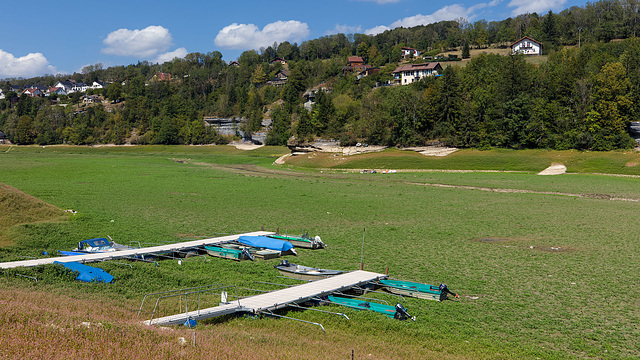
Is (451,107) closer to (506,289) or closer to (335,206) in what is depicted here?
(335,206)

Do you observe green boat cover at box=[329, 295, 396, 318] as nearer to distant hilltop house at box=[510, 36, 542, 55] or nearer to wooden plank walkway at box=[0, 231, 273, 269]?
wooden plank walkway at box=[0, 231, 273, 269]

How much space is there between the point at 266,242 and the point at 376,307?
27.2 feet

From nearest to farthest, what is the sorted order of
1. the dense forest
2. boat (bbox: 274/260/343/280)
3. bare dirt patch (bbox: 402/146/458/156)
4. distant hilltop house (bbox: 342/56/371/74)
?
boat (bbox: 274/260/343/280)
the dense forest
bare dirt patch (bbox: 402/146/458/156)
distant hilltop house (bbox: 342/56/371/74)

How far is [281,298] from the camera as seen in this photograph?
12.4 metres

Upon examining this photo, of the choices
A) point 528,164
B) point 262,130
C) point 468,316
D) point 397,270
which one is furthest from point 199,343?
point 262,130

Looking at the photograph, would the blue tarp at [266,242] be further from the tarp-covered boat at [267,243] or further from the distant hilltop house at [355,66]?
the distant hilltop house at [355,66]

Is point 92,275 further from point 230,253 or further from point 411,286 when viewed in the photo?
point 411,286

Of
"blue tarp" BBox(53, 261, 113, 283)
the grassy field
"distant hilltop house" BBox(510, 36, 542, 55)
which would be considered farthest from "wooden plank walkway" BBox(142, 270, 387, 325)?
"distant hilltop house" BBox(510, 36, 542, 55)

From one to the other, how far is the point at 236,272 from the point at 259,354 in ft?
27.9

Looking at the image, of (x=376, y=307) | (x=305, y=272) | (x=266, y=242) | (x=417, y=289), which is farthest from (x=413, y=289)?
(x=266, y=242)

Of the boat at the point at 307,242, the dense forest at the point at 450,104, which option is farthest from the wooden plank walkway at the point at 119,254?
the dense forest at the point at 450,104

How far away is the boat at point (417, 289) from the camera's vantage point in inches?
524

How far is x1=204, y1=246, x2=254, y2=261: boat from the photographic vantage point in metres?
18.2

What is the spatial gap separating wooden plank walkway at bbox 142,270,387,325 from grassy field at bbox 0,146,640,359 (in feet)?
1.48
